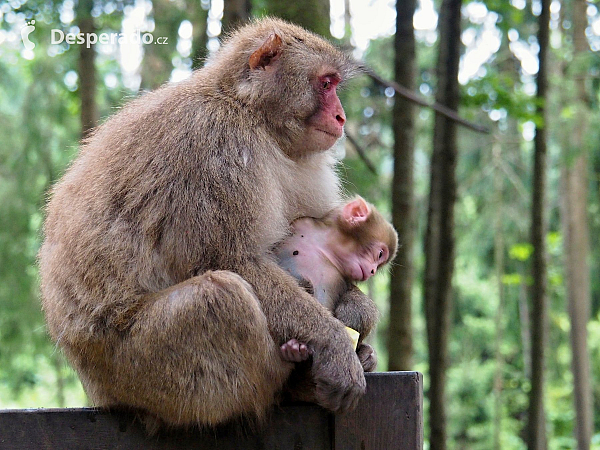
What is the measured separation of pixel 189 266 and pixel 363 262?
84 centimetres

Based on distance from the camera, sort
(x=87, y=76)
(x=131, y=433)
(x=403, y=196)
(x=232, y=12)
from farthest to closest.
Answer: (x=87, y=76) < (x=403, y=196) < (x=232, y=12) < (x=131, y=433)

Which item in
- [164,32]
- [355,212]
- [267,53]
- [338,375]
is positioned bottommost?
[338,375]

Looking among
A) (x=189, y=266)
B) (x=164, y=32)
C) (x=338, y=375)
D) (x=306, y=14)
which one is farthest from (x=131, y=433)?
(x=164, y=32)

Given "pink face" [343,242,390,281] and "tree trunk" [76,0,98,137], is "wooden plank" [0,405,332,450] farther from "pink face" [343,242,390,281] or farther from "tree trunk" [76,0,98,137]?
"tree trunk" [76,0,98,137]

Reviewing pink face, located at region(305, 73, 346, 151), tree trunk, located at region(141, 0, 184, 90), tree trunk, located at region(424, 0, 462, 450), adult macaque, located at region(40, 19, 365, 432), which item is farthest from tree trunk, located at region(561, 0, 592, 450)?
adult macaque, located at region(40, 19, 365, 432)

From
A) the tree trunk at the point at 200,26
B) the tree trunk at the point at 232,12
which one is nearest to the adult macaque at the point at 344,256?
the tree trunk at the point at 232,12

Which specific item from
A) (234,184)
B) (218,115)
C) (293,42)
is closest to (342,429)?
(234,184)

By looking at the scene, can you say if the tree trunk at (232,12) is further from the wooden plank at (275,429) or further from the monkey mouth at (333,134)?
the wooden plank at (275,429)

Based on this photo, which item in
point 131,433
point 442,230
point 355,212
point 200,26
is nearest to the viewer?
point 131,433

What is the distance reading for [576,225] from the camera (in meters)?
12.0

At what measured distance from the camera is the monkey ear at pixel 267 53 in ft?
9.92

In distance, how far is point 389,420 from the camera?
244 cm

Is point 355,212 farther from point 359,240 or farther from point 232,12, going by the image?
point 232,12

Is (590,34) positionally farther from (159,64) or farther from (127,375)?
(127,375)
